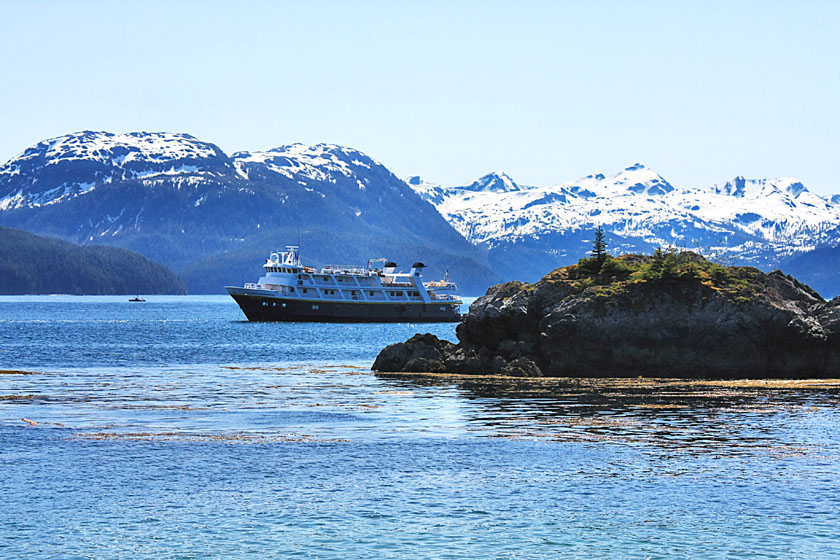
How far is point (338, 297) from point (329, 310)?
9.93 feet

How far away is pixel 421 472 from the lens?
92.6 ft

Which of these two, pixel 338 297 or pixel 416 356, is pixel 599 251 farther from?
pixel 338 297

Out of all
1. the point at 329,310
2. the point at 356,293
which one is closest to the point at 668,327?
the point at 329,310

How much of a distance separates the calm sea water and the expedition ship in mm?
107463

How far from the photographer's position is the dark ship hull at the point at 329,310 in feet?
522

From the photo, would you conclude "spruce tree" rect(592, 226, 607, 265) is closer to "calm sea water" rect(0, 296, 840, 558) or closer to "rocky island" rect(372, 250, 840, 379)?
"rocky island" rect(372, 250, 840, 379)

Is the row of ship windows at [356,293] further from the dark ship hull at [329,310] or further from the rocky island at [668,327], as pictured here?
the rocky island at [668,327]

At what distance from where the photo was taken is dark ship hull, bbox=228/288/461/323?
159m

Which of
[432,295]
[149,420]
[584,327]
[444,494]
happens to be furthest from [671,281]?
[432,295]

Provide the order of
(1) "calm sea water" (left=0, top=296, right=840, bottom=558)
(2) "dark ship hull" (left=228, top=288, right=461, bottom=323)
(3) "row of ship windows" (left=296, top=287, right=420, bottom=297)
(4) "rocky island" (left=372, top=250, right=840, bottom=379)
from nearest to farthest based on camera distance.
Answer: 1. (1) "calm sea water" (left=0, top=296, right=840, bottom=558)
2. (4) "rocky island" (left=372, top=250, right=840, bottom=379)
3. (2) "dark ship hull" (left=228, top=288, right=461, bottom=323)
4. (3) "row of ship windows" (left=296, top=287, right=420, bottom=297)

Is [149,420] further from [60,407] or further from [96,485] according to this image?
[96,485]

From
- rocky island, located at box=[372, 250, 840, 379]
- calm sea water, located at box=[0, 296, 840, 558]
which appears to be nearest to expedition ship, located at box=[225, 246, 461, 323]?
rocky island, located at box=[372, 250, 840, 379]

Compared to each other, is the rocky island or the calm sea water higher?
the rocky island

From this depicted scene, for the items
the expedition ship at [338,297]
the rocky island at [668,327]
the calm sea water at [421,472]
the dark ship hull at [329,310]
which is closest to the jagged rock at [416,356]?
the rocky island at [668,327]
